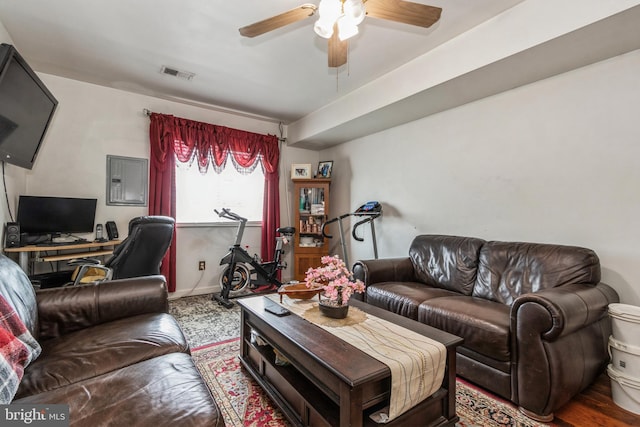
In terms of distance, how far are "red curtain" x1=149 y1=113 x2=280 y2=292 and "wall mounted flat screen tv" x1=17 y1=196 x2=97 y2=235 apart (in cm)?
62

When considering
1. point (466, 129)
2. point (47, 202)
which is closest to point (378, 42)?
point (466, 129)

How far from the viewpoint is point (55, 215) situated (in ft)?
9.69

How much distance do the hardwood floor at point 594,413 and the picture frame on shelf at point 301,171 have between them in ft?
12.1

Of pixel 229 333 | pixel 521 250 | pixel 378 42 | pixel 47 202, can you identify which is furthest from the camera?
pixel 47 202

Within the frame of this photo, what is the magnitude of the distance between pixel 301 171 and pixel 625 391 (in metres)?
3.91

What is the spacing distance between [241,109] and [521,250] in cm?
376

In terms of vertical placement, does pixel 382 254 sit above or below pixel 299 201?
below

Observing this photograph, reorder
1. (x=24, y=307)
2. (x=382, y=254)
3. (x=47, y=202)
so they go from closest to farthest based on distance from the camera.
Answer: (x=24, y=307) → (x=47, y=202) → (x=382, y=254)

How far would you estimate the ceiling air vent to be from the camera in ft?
9.89

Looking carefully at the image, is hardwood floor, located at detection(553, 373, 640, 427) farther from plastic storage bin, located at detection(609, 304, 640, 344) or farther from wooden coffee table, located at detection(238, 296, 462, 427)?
wooden coffee table, located at detection(238, 296, 462, 427)

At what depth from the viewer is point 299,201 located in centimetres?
458

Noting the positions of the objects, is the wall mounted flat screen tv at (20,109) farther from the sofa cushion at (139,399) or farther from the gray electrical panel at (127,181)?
the sofa cushion at (139,399)

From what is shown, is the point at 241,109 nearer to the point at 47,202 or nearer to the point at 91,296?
the point at 47,202

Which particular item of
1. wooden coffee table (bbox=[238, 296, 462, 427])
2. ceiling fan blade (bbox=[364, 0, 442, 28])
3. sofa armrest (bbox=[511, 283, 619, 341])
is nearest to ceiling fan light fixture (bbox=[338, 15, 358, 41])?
ceiling fan blade (bbox=[364, 0, 442, 28])
